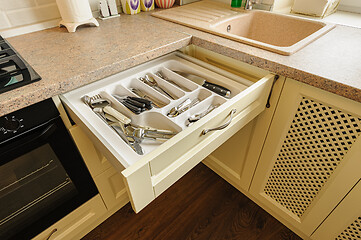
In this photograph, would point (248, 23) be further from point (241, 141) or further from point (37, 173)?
point (37, 173)

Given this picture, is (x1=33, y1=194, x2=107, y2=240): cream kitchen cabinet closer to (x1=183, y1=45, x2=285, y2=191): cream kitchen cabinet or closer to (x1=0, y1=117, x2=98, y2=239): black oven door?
(x1=0, y1=117, x2=98, y2=239): black oven door

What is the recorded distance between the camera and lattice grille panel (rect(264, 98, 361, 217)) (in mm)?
723

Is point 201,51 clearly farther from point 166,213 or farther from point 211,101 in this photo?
point 166,213

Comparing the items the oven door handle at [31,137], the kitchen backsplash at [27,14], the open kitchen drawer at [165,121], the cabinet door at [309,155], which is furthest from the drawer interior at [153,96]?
the kitchen backsplash at [27,14]

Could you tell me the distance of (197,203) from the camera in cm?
130

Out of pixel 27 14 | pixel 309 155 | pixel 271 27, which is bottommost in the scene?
pixel 309 155

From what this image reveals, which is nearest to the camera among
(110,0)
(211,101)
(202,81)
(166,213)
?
(211,101)

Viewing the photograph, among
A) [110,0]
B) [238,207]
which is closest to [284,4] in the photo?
[110,0]

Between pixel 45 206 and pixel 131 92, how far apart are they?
58 centimetres

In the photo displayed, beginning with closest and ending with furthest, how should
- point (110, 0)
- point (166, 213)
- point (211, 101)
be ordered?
point (211, 101) → point (110, 0) → point (166, 213)

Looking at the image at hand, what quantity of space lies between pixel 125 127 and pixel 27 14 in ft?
2.64

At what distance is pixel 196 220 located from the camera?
1225 millimetres

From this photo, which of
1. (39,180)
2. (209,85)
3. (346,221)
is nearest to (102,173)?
(39,180)

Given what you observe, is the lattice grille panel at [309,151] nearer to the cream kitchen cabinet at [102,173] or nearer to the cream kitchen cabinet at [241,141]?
the cream kitchen cabinet at [241,141]
